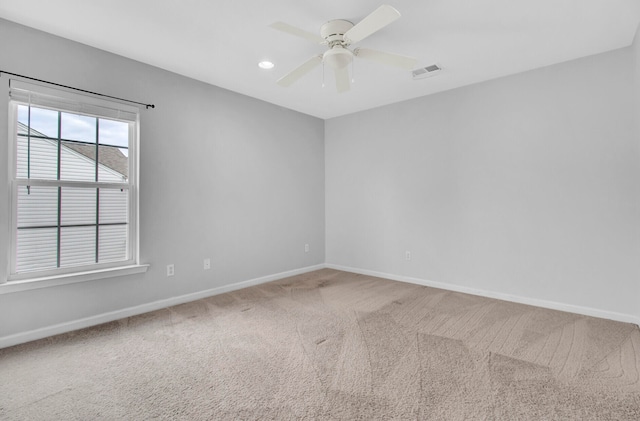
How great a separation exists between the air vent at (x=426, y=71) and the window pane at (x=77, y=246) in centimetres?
355

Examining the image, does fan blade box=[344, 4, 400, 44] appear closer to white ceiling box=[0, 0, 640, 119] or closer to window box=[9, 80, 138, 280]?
white ceiling box=[0, 0, 640, 119]

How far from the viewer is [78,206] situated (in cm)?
282

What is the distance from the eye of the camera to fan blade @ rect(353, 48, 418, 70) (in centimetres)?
242

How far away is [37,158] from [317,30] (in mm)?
2511

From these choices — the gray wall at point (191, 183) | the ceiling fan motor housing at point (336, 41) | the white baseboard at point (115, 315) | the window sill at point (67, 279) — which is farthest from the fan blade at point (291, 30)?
the white baseboard at point (115, 315)

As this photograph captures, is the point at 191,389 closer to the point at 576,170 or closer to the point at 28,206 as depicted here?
the point at 28,206

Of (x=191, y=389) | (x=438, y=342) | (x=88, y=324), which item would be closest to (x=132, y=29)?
(x=88, y=324)

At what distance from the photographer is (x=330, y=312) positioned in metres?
3.21

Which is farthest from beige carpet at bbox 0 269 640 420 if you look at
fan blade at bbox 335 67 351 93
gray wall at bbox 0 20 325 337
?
fan blade at bbox 335 67 351 93

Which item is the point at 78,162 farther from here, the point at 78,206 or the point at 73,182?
the point at 78,206

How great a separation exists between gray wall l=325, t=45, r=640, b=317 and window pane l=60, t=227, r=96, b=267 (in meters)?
3.30

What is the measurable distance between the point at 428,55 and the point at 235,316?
122 inches

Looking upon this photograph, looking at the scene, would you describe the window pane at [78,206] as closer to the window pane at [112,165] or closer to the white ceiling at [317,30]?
the window pane at [112,165]

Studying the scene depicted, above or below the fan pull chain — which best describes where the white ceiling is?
below
